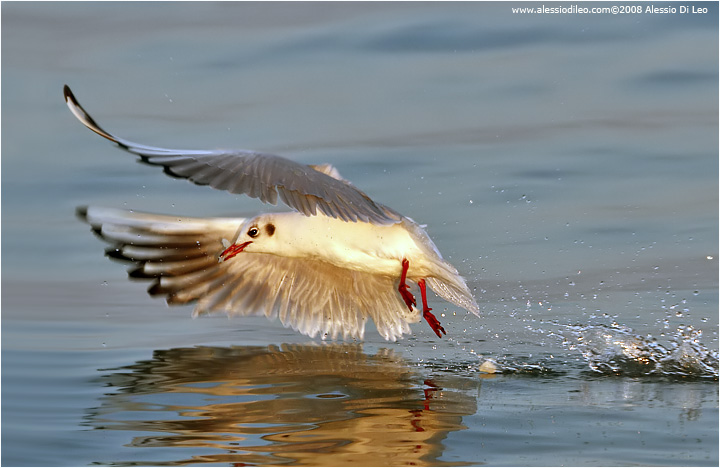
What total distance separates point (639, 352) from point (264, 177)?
223 centimetres

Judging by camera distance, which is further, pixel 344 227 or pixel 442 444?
pixel 344 227

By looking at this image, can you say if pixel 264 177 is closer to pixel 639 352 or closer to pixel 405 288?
pixel 405 288

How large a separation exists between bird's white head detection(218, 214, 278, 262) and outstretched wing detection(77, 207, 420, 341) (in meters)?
0.31

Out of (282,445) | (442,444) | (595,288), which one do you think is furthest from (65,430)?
(595,288)

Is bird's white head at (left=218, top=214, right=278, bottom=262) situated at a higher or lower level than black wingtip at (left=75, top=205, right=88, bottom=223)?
lower

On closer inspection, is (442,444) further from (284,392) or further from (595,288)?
(595,288)

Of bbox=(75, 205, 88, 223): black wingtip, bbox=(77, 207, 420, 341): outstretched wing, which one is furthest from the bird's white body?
bbox=(75, 205, 88, 223): black wingtip

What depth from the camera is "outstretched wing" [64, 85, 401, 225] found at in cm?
520

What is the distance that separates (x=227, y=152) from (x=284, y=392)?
4.00 ft

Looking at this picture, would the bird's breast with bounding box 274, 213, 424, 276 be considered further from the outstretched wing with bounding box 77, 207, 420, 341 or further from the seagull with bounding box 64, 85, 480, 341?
the outstretched wing with bounding box 77, 207, 420, 341

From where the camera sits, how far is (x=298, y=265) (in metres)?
6.80

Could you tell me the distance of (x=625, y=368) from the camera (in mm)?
5727

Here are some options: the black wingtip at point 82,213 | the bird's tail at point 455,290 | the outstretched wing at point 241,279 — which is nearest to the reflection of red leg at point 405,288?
the bird's tail at point 455,290

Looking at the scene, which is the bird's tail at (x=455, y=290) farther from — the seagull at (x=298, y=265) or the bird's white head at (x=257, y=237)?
the bird's white head at (x=257, y=237)
